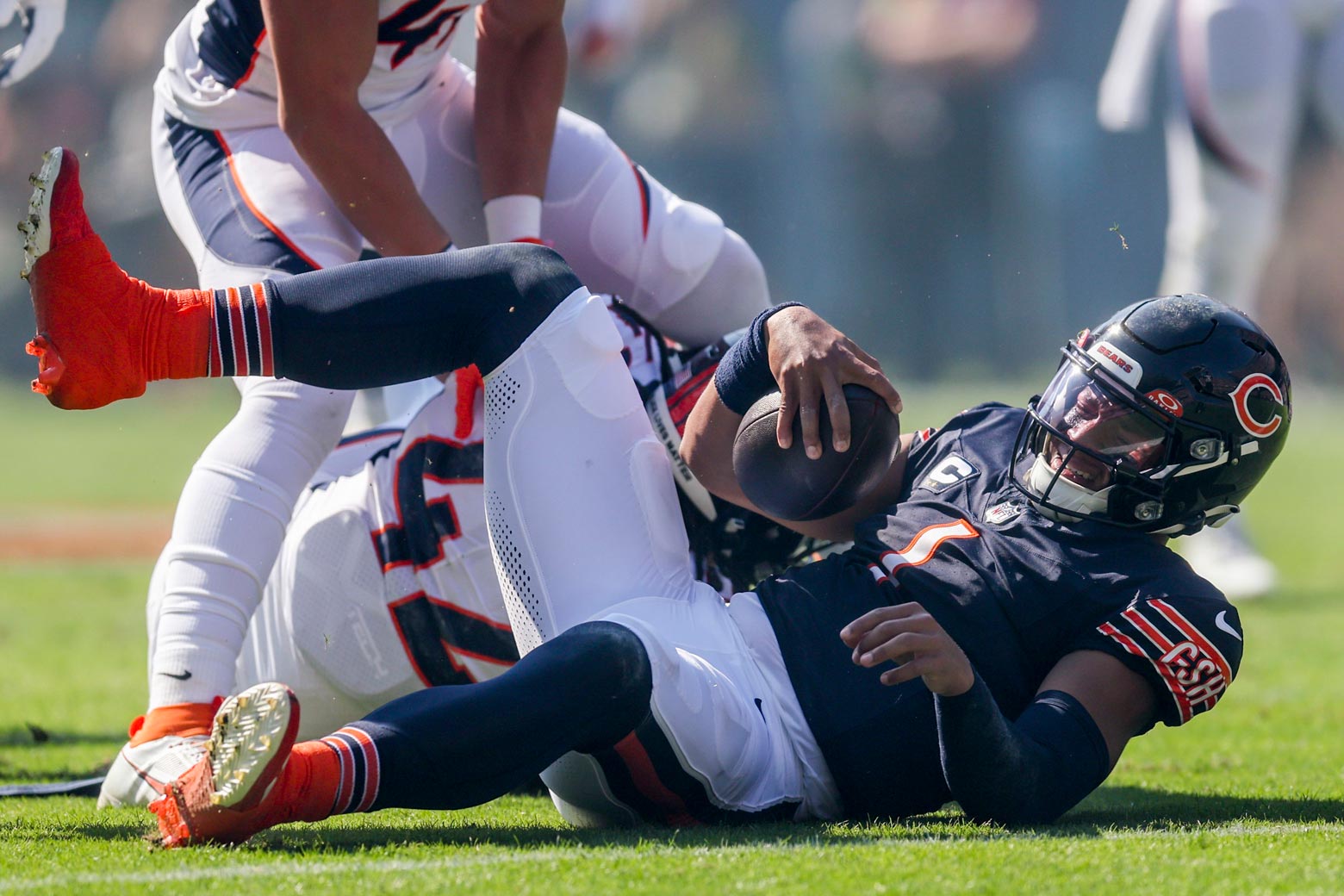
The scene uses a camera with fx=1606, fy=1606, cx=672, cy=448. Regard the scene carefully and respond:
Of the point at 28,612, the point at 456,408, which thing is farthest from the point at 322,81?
the point at 28,612

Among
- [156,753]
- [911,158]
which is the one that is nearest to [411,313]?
[156,753]

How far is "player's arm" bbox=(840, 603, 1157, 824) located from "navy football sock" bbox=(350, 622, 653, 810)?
0.32 metres

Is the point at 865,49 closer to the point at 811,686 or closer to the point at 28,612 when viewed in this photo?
the point at 28,612

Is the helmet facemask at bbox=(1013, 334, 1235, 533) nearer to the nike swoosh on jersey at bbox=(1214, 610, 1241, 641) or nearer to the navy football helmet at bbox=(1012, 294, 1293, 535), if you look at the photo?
the navy football helmet at bbox=(1012, 294, 1293, 535)

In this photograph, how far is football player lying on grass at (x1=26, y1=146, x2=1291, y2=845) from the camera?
209 centimetres

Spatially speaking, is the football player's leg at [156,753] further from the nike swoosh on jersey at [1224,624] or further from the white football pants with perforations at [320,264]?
the nike swoosh on jersey at [1224,624]

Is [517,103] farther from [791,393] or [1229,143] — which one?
[1229,143]

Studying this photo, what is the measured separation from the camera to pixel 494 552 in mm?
2545

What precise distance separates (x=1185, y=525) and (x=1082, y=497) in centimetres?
19

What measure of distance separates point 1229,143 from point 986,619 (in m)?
3.77

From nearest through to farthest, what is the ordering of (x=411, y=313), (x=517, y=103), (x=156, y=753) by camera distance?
(x=411, y=313) → (x=156, y=753) → (x=517, y=103)

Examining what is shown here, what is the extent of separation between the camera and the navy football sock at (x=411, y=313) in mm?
2375

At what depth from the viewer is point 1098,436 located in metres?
2.47

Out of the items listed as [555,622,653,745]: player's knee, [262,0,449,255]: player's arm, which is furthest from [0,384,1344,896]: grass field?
[262,0,449,255]: player's arm
